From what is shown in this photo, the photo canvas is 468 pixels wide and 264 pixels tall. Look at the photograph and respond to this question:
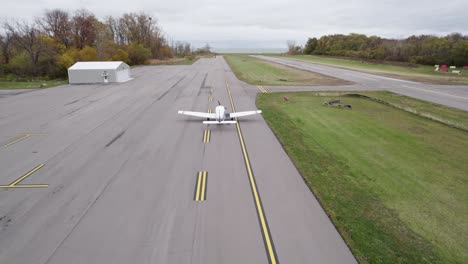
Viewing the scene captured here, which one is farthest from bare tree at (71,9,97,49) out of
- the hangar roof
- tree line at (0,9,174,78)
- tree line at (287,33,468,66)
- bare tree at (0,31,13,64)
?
tree line at (287,33,468,66)

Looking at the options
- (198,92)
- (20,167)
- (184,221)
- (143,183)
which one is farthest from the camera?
(198,92)

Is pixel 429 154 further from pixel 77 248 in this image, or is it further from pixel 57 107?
pixel 57 107

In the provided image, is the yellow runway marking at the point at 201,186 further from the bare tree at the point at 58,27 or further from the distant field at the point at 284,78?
the bare tree at the point at 58,27

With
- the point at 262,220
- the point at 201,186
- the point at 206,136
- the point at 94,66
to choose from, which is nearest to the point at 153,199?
the point at 201,186

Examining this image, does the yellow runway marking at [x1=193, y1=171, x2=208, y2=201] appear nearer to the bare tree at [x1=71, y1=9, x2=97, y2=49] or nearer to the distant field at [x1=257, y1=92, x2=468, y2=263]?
the distant field at [x1=257, y1=92, x2=468, y2=263]

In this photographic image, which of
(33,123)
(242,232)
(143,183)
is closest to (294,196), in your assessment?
(242,232)

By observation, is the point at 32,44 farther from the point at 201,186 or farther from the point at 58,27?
the point at 201,186
